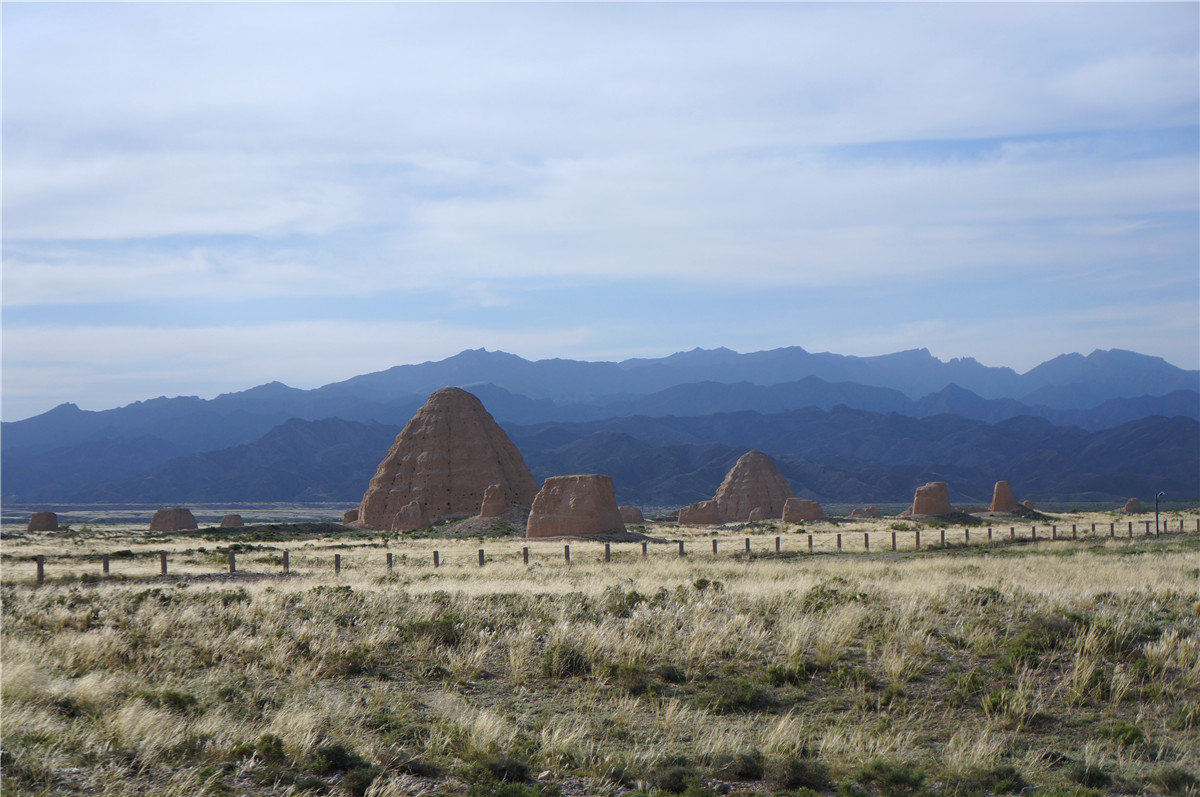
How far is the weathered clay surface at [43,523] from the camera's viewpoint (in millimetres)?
68500

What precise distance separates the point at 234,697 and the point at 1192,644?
12.5 meters

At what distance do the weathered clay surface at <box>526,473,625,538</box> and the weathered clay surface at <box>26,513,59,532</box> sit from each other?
42.3 meters

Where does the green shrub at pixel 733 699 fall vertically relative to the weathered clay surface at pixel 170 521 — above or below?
above

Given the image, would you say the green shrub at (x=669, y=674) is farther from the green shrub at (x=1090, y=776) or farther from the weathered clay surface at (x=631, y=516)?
the weathered clay surface at (x=631, y=516)

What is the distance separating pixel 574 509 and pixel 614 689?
3405 cm

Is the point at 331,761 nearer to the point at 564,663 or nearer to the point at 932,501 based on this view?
the point at 564,663

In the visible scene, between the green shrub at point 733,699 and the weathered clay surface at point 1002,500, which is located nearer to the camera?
the green shrub at point 733,699

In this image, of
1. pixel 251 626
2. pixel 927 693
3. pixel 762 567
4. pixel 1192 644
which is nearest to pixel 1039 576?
pixel 762 567

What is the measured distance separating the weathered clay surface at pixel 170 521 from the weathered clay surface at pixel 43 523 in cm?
657

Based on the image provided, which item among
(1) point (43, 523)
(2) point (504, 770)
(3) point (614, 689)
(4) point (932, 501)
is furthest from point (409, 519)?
(2) point (504, 770)

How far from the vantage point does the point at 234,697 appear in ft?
37.8

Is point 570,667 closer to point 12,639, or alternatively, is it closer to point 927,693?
point 927,693

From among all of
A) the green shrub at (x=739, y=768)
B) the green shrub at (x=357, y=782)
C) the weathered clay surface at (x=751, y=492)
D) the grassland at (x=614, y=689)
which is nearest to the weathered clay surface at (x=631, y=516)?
the weathered clay surface at (x=751, y=492)

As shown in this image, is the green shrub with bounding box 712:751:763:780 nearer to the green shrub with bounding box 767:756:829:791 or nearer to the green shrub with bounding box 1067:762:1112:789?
the green shrub with bounding box 767:756:829:791
